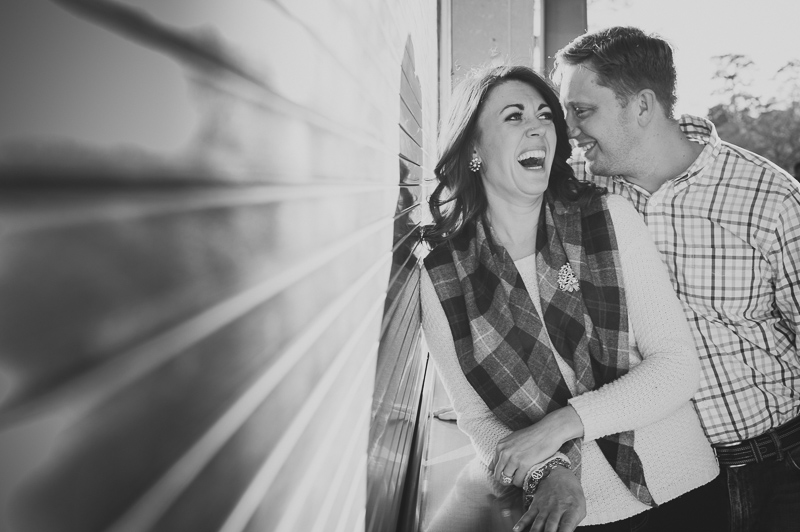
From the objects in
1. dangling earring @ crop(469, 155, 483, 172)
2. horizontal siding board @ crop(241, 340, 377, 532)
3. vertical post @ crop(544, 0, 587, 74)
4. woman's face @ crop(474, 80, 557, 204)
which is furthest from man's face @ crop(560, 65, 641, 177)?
vertical post @ crop(544, 0, 587, 74)

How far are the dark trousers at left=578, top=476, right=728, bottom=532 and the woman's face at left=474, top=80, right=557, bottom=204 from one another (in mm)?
957

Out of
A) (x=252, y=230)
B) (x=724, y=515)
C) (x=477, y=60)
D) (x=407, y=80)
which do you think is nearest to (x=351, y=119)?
(x=252, y=230)

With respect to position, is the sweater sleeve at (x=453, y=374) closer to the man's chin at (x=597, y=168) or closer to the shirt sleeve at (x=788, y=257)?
the man's chin at (x=597, y=168)

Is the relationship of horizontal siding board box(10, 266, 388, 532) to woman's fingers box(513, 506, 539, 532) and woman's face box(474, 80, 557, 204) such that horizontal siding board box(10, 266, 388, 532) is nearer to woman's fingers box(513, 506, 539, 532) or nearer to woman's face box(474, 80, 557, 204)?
woman's fingers box(513, 506, 539, 532)

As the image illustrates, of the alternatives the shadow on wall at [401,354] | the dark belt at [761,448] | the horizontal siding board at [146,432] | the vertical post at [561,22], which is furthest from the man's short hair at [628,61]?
the vertical post at [561,22]

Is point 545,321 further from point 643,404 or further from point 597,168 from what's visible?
point 597,168

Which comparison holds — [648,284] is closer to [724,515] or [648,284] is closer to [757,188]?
[757,188]

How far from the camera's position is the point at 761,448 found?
68.9 inches

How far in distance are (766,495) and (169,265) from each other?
197cm

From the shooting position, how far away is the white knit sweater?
1.57m

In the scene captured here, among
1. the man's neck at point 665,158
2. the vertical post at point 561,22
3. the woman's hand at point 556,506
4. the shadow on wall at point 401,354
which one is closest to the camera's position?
the shadow on wall at point 401,354

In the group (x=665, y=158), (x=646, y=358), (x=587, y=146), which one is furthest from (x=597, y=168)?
(x=646, y=358)

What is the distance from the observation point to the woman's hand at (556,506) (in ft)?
4.49

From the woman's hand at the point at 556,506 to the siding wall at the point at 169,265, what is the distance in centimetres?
81
